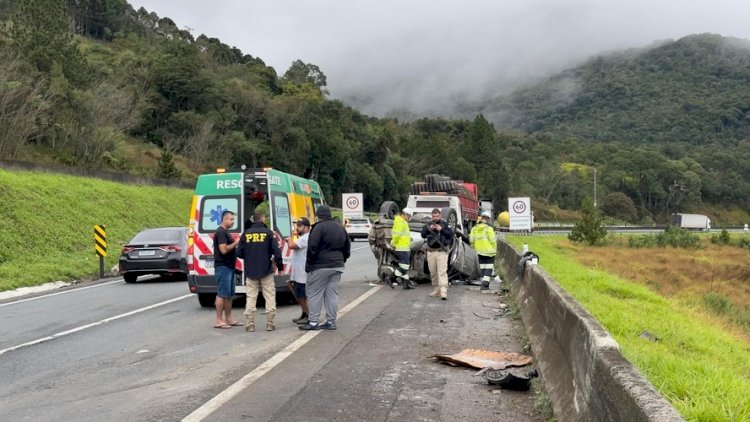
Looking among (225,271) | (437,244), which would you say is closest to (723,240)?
(437,244)

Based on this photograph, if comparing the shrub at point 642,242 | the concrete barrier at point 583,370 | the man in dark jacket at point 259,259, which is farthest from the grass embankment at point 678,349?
the shrub at point 642,242

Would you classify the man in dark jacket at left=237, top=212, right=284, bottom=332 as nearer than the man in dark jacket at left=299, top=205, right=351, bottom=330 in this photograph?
No

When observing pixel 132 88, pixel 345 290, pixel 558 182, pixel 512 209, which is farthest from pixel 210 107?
pixel 558 182

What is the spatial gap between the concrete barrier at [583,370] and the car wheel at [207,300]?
6.52 metres

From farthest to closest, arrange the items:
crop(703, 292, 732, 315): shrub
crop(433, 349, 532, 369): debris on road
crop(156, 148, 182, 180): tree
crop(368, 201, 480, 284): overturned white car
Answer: crop(156, 148, 182, 180): tree < crop(703, 292, 732, 315): shrub < crop(368, 201, 480, 284): overturned white car < crop(433, 349, 532, 369): debris on road

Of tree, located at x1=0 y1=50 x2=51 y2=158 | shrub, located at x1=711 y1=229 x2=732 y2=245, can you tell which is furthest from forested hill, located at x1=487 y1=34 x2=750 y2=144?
tree, located at x1=0 y1=50 x2=51 y2=158

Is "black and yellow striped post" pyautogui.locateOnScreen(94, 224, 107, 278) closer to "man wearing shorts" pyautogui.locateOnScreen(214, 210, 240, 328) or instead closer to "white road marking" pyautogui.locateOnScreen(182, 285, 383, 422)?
"man wearing shorts" pyautogui.locateOnScreen(214, 210, 240, 328)

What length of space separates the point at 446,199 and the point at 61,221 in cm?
1447

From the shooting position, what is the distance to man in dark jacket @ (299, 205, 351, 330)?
33.6 ft

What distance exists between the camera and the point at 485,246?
52.0 feet

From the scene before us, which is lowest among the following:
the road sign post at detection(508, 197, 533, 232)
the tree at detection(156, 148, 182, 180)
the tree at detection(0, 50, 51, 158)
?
the road sign post at detection(508, 197, 533, 232)

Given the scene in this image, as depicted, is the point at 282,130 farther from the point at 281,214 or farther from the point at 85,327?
the point at 85,327

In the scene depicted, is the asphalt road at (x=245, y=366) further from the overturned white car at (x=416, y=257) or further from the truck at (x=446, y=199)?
the truck at (x=446, y=199)

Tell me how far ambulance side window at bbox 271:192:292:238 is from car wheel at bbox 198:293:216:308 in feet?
6.17
